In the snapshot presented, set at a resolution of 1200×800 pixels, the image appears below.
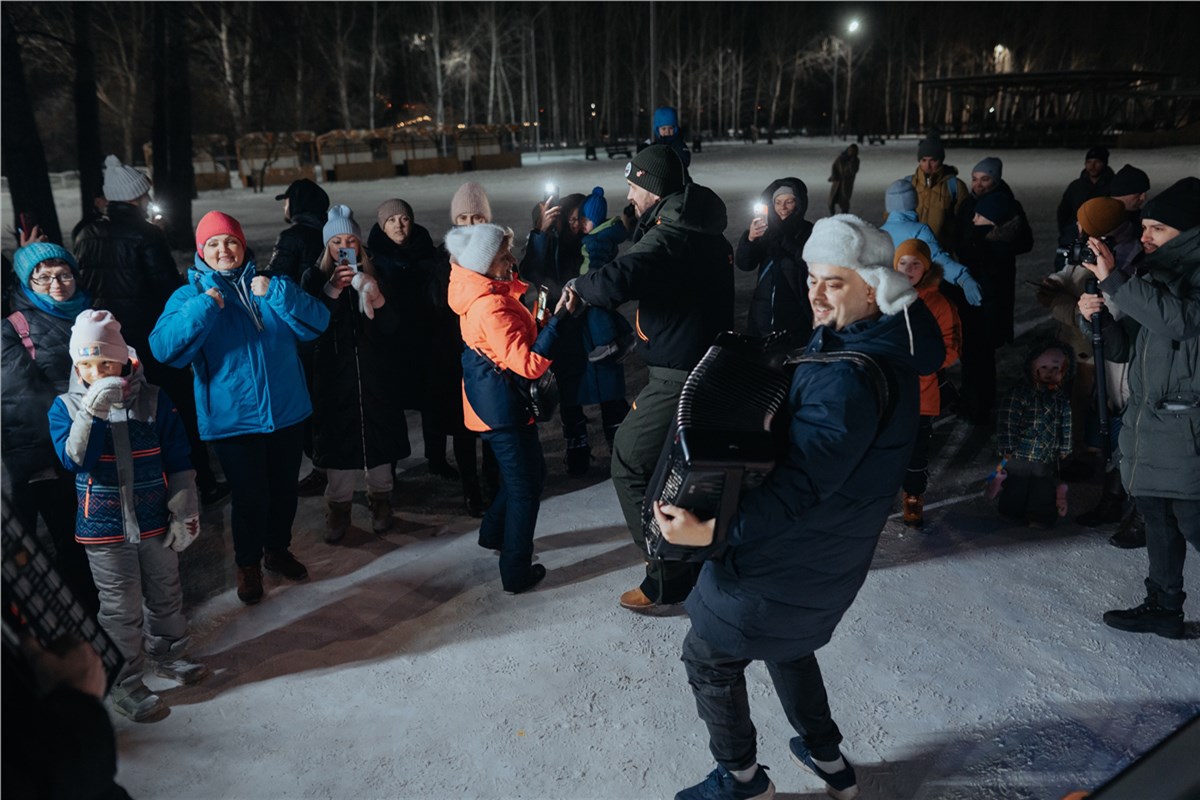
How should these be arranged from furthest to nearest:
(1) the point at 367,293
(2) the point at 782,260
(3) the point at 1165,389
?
(2) the point at 782,260 → (1) the point at 367,293 → (3) the point at 1165,389

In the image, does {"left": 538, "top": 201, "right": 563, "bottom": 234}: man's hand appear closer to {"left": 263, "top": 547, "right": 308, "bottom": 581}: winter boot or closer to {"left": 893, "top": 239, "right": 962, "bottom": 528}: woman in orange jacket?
{"left": 893, "top": 239, "right": 962, "bottom": 528}: woman in orange jacket

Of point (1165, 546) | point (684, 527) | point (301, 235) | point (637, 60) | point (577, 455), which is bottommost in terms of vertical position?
point (577, 455)

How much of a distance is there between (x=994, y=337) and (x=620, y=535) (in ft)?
11.2

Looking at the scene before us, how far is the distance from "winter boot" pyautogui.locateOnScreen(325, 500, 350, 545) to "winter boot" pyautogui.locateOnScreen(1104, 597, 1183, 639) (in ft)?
12.0

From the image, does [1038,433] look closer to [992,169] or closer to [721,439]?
[992,169]

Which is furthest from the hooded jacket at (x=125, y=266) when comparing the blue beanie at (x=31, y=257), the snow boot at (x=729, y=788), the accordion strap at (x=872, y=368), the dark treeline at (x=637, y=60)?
the dark treeline at (x=637, y=60)

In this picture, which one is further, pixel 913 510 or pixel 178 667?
→ pixel 913 510

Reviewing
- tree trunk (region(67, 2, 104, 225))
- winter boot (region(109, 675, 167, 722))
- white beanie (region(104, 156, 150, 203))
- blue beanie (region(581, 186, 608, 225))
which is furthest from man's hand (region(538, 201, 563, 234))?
tree trunk (region(67, 2, 104, 225))

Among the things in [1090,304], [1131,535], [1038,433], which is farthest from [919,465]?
[1090,304]

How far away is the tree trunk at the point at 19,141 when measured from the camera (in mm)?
8805

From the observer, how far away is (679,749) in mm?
3137

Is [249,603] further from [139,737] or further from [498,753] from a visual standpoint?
[498,753]

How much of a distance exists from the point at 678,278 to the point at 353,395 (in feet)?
6.48

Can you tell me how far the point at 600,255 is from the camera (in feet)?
18.1
